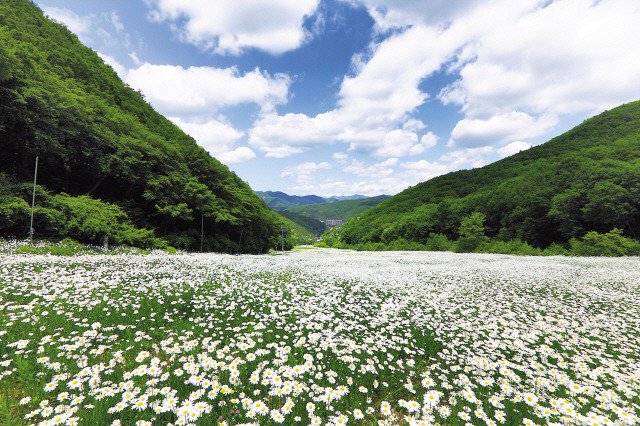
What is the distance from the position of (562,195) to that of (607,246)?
1612 cm

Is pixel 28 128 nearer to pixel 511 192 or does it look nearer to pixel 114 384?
pixel 114 384

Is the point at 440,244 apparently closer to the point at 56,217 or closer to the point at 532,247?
the point at 532,247

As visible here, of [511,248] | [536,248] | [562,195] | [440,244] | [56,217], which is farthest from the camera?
[440,244]

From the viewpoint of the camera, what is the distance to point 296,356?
5406 mm

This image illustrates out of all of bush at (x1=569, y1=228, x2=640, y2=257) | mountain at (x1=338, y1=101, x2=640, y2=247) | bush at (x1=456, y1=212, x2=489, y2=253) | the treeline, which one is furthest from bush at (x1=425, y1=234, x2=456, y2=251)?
bush at (x1=569, y1=228, x2=640, y2=257)

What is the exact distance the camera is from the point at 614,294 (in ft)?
40.1

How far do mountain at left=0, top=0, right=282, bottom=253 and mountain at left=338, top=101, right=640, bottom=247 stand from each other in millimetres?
59807

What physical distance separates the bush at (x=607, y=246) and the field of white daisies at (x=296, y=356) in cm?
3546

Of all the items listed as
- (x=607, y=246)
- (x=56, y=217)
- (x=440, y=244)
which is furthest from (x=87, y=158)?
(x=440, y=244)

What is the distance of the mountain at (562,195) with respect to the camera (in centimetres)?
4153

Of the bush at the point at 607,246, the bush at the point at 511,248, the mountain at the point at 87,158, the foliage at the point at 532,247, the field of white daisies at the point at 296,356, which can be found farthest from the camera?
the bush at the point at 511,248

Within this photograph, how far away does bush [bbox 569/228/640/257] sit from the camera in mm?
33250

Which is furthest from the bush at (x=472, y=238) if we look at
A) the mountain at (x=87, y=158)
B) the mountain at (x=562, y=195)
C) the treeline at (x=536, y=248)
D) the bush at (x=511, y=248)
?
the mountain at (x=87, y=158)

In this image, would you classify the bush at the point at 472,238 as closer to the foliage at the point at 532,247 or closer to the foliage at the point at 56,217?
the foliage at the point at 532,247
